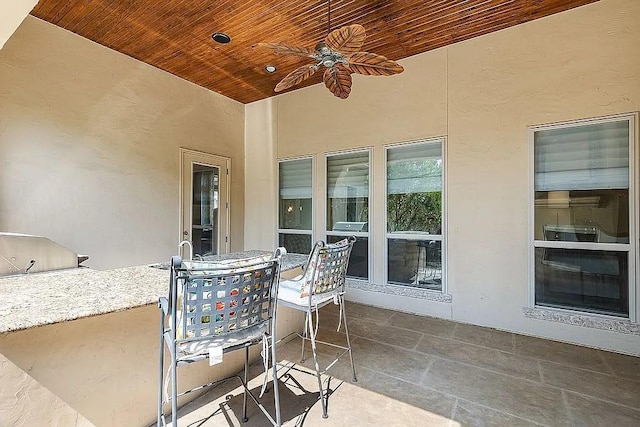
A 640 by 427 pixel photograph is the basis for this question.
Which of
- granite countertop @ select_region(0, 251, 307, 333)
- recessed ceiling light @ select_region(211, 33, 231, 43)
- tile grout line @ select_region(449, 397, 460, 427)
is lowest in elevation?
tile grout line @ select_region(449, 397, 460, 427)

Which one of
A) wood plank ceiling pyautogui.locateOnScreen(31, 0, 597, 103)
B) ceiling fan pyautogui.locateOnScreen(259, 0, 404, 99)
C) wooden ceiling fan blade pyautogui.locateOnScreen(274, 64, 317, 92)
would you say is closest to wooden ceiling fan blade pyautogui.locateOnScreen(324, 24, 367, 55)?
ceiling fan pyautogui.locateOnScreen(259, 0, 404, 99)

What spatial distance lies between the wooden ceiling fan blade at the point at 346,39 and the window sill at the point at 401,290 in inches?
116

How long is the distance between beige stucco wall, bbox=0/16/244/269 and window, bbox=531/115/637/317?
4.69 meters

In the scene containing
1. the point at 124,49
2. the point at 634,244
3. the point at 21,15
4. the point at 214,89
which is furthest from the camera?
the point at 214,89

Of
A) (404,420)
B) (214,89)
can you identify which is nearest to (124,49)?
(214,89)

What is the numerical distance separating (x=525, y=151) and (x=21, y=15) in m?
4.31

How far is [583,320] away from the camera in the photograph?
120 inches

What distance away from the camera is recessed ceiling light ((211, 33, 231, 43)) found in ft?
11.7

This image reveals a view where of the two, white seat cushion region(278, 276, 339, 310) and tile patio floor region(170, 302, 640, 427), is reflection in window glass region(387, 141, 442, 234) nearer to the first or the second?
tile patio floor region(170, 302, 640, 427)

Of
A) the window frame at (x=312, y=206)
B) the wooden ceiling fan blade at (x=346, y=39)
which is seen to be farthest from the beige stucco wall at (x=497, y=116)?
the wooden ceiling fan blade at (x=346, y=39)

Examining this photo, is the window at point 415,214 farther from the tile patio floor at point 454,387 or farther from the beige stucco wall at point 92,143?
the beige stucco wall at point 92,143

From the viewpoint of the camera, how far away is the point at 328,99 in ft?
15.6

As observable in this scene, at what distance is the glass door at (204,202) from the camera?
473cm

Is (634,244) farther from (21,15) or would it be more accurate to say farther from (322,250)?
(21,15)
